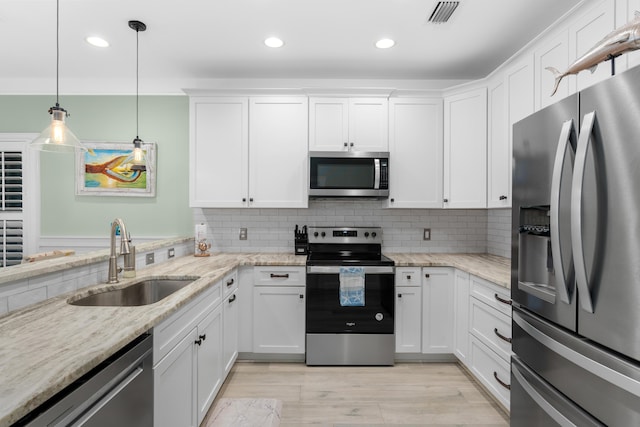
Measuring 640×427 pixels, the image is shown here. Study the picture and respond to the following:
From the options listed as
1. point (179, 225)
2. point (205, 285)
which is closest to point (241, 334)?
point (205, 285)

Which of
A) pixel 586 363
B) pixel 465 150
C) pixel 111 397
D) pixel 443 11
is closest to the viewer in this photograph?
pixel 111 397

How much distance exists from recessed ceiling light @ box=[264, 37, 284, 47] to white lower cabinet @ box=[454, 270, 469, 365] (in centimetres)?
236

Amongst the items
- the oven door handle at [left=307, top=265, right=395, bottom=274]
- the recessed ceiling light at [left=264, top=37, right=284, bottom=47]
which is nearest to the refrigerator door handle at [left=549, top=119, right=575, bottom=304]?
the oven door handle at [left=307, top=265, right=395, bottom=274]

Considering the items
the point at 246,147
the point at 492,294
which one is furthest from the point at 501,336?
the point at 246,147

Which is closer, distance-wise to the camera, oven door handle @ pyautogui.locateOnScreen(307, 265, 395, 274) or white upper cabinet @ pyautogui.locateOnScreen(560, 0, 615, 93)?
white upper cabinet @ pyautogui.locateOnScreen(560, 0, 615, 93)

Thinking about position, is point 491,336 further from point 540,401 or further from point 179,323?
point 179,323

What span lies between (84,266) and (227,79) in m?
2.34

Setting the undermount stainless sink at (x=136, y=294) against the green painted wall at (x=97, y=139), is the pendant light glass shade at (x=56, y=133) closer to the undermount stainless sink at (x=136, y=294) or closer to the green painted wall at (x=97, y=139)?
the undermount stainless sink at (x=136, y=294)

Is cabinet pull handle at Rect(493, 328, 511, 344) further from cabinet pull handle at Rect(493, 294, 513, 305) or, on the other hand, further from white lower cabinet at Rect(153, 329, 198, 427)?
white lower cabinet at Rect(153, 329, 198, 427)

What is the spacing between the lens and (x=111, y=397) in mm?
1037

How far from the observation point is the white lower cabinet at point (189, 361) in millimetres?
1396

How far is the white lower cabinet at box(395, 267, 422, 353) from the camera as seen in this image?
2.90 metres

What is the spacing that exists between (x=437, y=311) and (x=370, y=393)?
3.02 feet

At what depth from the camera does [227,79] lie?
3.46m
